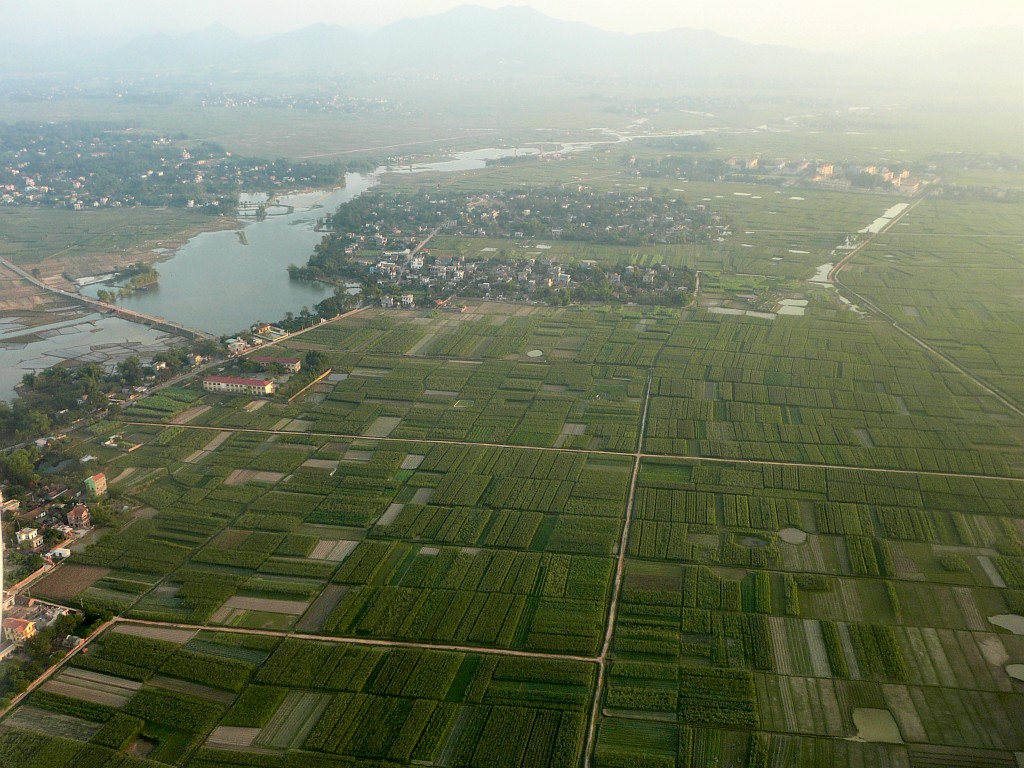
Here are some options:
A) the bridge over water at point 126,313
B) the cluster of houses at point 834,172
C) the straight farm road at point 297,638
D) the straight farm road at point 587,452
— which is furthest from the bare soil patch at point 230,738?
the cluster of houses at point 834,172

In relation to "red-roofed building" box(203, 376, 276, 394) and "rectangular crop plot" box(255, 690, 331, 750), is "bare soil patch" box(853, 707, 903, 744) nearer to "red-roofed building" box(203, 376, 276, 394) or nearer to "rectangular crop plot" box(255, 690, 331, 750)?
"rectangular crop plot" box(255, 690, 331, 750)

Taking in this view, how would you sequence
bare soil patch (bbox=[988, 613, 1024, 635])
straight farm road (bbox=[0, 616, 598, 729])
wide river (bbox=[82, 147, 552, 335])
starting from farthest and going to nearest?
wide river (bbox=[82, 147, 552, 335]), bare soil patch (bbox=[988, 613, 1024, 635]), straight farm road (bbox=[0, 616, 598, 729])

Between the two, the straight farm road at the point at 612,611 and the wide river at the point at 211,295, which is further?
the wide river at the point at 211,295

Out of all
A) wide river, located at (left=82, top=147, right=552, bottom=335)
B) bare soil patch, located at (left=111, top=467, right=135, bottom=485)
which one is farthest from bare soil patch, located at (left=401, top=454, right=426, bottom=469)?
wide river, located at (left=82, top=147, right=552, bottom=335)

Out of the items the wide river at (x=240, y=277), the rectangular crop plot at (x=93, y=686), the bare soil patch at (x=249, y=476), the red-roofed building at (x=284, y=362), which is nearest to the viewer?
the rectangular crop plot at (x=93, y=686)

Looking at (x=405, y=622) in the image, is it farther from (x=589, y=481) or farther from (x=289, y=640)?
(x=589, y=481)

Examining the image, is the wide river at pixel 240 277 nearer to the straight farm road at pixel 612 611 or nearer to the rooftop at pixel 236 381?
the rooftop at pixel 236 381
